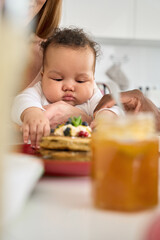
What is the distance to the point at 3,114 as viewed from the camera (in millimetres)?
300

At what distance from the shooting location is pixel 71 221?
371 millimetres

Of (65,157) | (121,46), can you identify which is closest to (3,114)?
(65,157)

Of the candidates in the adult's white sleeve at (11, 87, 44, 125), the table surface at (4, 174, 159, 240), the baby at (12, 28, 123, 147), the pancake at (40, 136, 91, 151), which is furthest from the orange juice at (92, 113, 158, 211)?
the baby at (12, 28, 123, 147)

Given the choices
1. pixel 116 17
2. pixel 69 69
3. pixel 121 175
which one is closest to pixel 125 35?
pixel 116 17

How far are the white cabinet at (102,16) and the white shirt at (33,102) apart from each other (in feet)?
7.76

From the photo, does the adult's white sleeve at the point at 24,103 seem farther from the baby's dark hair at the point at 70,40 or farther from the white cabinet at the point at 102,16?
the white cabinet at the point at 102,16

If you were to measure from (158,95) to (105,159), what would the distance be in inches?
150

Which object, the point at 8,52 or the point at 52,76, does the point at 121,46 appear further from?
the point at 8,52

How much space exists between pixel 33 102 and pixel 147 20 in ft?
10.0

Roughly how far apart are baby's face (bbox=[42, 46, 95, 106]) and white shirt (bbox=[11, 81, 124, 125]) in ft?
0.18

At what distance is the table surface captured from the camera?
0.33m

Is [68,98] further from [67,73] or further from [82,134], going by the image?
[82,134]

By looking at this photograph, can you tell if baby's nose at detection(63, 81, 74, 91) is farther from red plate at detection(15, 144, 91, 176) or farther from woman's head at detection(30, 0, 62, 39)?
red plate at detection(15, 144, 91, 176)

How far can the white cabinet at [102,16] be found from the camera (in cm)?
389
